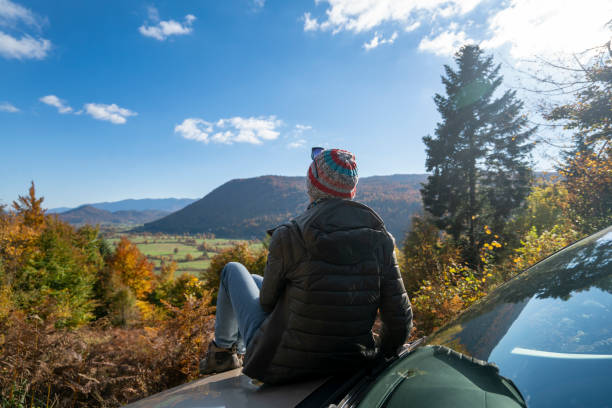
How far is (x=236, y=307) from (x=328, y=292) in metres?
0.76

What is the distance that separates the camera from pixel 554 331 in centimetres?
93

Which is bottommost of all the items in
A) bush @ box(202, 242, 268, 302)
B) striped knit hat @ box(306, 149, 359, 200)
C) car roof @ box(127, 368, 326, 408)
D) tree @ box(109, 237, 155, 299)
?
tree @ box(109, 237, 155, 299)

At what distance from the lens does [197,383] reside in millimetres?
1655

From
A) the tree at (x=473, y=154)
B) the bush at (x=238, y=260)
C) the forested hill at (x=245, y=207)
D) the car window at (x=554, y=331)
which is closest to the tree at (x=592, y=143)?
the car window at (x=554, y=331)

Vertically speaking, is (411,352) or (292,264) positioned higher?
(292,264)

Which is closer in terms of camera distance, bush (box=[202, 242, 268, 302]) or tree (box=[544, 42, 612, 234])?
tree (box=[544, 42, 612, 234])

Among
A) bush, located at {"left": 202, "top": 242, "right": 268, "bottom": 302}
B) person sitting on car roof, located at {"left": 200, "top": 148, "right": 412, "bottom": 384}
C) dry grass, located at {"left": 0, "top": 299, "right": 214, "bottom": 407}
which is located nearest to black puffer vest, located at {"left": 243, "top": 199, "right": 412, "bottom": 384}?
person sitting on car roof, located at {"left": 200, "top": 148, "right": 412, "bottom": 384}

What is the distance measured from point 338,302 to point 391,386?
48 centimetres

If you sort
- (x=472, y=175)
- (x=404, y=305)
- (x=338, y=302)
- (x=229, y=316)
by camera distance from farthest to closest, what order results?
1. (x=472, y=175)
2. (x=229, y=316)
3. (x=404, y=305)
4. (x=338, y=302)

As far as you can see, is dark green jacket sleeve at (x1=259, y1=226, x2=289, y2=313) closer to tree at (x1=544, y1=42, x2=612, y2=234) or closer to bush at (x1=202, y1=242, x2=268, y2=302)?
tree at (x1=544, y1=42, x2=612, y2=234)

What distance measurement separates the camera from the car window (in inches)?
27.9

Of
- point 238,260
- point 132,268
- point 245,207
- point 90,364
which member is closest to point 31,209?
point 132,268

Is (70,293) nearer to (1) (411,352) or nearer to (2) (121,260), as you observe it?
(2) (121,260)

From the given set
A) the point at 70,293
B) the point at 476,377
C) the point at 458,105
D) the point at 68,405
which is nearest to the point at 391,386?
the point at 476,377
